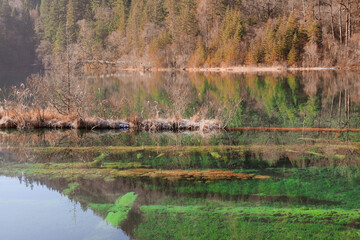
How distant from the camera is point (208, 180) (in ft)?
20.8

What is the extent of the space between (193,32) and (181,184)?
55.1 m

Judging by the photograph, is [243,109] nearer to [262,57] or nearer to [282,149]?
[282,149]

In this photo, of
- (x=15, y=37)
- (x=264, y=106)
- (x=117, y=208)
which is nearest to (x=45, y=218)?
(x=117, y=208)

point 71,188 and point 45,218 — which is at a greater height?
point 71,188

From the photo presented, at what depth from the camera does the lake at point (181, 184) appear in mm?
4641

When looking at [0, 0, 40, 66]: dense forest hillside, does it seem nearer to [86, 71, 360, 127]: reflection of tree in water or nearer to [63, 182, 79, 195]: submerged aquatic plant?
[86, 71, 360, 127]: reflection of tree in water

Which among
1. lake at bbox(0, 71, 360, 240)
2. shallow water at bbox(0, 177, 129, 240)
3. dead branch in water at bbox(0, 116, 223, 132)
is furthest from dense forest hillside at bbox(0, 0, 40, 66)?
shallow water at bbox(0, 177, 129, 240)

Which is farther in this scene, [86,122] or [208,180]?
[86,122]

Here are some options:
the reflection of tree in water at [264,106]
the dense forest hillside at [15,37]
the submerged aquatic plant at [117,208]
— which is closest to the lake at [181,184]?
the submerged aquatic plant at [117,208]

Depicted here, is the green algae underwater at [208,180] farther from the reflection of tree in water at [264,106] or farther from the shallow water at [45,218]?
Answer: the reflection of tree in water at [264,106]

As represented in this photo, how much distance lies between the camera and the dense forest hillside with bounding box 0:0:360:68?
1617 inches

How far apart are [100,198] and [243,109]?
9590mm

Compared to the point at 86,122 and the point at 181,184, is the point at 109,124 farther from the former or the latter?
the point at 181,184

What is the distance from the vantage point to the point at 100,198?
18.5ft
